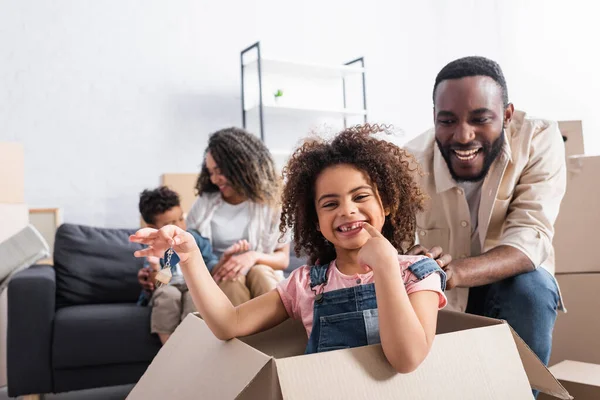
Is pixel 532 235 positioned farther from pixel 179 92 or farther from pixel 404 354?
pixel 179 92

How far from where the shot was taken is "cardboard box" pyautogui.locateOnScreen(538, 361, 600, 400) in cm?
140

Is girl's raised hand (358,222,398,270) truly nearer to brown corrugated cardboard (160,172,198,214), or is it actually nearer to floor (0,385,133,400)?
floor (0,385,133,400)

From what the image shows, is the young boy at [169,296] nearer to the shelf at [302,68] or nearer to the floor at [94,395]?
the floor at [94,395]

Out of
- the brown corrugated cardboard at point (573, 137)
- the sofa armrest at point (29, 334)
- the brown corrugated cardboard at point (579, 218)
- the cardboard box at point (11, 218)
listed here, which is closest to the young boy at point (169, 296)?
the sofa armrest at point (29, 334)

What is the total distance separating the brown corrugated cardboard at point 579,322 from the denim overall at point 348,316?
108 cm

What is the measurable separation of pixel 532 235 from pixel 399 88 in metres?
3.01

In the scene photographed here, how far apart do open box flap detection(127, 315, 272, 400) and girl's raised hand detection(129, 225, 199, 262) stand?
0.41 feet

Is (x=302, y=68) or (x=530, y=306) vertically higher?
(x=302, y=68)

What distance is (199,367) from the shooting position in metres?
0.81

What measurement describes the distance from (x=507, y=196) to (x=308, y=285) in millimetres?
665

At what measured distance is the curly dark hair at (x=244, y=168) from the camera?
6.86ft

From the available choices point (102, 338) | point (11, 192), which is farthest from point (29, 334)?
point (11, 192)

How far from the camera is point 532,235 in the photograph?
4.40 ft

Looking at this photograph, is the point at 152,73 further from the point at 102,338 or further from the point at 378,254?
the point at 378,254
